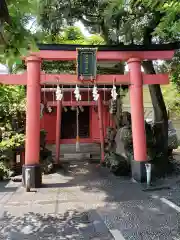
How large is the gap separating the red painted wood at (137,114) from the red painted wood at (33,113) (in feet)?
10.3

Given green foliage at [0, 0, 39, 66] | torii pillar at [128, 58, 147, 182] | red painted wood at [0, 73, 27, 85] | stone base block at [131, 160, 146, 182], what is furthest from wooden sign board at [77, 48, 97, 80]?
green foliage at [0, 0, 39, 66]

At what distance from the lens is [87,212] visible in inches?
233

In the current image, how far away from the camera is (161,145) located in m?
11.3

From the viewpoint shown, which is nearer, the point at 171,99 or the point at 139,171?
the point at 139,171

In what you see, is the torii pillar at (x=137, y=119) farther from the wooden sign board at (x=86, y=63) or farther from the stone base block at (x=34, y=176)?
the stone base block at (x=34, y=176)

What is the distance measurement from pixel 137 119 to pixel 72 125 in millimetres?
7127

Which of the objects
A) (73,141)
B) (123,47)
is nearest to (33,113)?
(123,47)

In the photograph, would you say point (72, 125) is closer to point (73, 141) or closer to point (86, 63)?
point (73, 141)

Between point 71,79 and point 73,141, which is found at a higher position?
point 71,79

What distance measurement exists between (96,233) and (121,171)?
5.05 m

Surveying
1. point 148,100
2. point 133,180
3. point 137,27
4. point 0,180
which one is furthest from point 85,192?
point 148,100

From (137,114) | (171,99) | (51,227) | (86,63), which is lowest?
(51,227)

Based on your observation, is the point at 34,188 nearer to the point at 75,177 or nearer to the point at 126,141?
the point at 75,177

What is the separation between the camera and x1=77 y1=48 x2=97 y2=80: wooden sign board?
28.6ft
